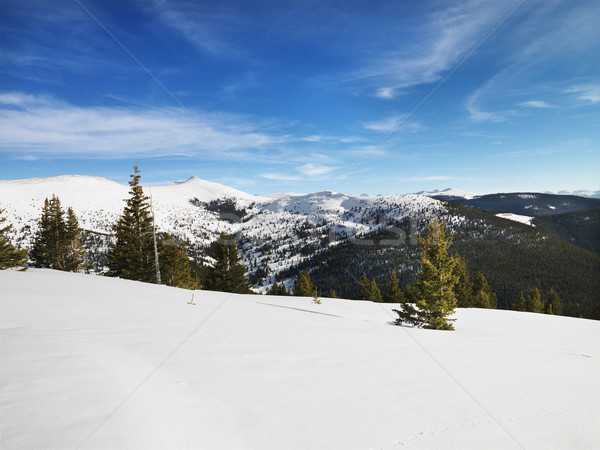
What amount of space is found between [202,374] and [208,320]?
443cm

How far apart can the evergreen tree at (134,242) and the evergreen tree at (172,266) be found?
2370 millimetres

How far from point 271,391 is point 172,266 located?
113ft

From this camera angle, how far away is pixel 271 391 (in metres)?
3.93

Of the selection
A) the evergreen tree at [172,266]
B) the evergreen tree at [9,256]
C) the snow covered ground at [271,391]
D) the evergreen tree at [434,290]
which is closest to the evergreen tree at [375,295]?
the evergreen tree at [172,266]

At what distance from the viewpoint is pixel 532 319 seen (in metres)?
17.6

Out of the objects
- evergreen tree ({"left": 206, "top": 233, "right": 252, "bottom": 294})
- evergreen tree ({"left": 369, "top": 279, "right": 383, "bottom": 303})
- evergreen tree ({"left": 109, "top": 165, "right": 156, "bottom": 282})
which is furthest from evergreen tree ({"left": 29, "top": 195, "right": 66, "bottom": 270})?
evergreen tree ({"left": 369, "top": 279, "right": 383, "bottom": 303})

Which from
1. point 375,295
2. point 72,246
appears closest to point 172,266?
point 72,246

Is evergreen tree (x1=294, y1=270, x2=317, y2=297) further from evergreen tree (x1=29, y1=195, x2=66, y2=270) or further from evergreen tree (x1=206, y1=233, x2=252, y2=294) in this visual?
evergreen tree (x1=29, y1=195, x2=66, y2=270)

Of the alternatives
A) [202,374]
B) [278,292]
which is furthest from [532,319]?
[278,292]

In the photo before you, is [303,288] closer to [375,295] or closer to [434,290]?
[375,295]

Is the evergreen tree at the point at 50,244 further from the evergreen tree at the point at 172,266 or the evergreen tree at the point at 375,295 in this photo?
the evergreen tree at the point at 375,295

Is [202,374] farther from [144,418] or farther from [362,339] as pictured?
[362,339]

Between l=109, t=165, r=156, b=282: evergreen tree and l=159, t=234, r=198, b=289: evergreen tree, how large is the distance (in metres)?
2.37

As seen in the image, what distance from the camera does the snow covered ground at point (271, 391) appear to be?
2.90 m
